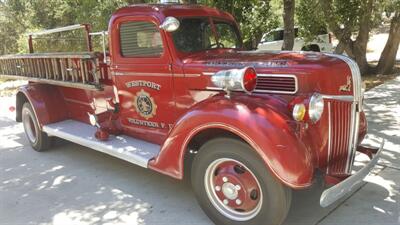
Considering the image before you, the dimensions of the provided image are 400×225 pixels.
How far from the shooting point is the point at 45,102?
602 cm

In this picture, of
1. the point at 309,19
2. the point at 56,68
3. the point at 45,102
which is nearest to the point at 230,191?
the point at 56,68

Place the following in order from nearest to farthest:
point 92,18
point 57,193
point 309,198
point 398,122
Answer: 1. point 309,198
2. point 57,193
3. point 398,122
4. point 92,18

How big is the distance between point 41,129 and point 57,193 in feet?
5.06

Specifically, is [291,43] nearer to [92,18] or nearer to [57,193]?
[57,193]

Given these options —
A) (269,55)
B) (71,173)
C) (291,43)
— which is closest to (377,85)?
(291,43)

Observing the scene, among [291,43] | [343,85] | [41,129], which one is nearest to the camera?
[343,85]

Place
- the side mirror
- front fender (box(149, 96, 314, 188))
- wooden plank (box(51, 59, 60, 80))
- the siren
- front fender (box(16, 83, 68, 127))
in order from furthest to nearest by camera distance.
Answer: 1. front fender (box(16, 83, 68, 127))
2. wooden plank (box(51, 59, 60, 80))
3. the side mirror
4. the siren
5. front fender (box(149, 96, 314, 188))

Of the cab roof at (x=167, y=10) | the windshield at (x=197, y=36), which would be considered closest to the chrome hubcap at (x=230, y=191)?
the windshield at (x=197, y=36)

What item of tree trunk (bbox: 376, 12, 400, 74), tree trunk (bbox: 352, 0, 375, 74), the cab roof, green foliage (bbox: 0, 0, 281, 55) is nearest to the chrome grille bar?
the cab roof

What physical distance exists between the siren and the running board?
1142 millimetres

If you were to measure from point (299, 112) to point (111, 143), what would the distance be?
93.3 inches

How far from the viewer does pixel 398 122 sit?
648 cm

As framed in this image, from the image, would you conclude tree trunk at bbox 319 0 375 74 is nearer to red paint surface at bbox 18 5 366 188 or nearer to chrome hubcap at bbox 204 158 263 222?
red paint surface at bbox 18 5 366 188

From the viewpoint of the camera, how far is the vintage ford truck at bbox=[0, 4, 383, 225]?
325 centimetres
